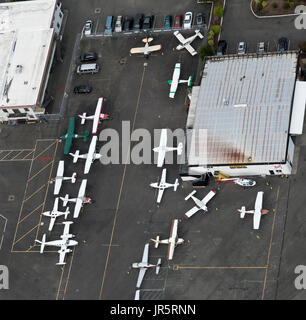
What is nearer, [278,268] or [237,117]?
[278,268]

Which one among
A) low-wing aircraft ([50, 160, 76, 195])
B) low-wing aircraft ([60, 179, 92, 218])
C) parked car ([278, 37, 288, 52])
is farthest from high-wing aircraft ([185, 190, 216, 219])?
parked car ([278, 37, 288, 52])

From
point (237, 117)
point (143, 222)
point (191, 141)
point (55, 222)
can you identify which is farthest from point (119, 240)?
point (237, 117)

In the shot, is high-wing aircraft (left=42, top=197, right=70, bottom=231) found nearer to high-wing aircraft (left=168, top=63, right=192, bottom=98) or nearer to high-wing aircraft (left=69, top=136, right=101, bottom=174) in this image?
high-wing aircraft (left=69, top=136, right=101, bottom=174)

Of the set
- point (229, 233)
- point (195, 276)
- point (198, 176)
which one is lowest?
point (195, 276)

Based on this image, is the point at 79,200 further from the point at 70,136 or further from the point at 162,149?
the point at 162,149

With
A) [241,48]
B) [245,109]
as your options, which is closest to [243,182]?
[245,109]
